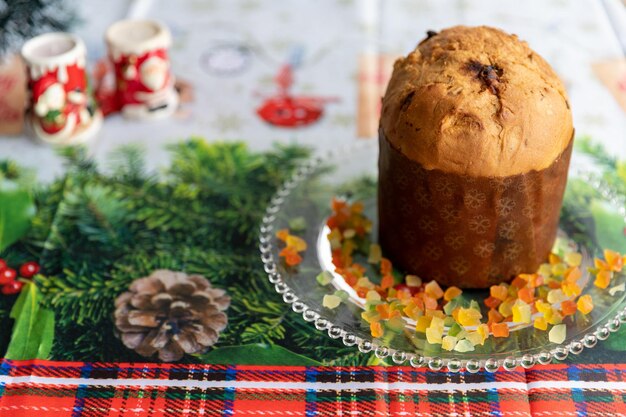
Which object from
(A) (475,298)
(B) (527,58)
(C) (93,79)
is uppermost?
(C) (93,79)

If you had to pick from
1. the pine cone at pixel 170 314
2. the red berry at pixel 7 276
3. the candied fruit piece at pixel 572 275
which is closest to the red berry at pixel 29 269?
the red berry at pixel 7 276

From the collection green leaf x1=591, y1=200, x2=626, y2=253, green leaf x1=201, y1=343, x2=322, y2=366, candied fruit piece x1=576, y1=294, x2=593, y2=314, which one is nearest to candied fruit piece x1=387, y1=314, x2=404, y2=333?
green leaf x1=201, y1=343, x2=322, y2=366

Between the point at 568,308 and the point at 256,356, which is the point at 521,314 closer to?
the point at 568,308

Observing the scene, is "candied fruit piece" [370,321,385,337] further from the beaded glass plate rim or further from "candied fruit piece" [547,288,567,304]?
"candied fruit piece" [547,288,567,304]

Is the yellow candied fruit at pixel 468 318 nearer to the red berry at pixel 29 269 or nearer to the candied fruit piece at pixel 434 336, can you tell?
the candied fruit piece at pixel 434 336

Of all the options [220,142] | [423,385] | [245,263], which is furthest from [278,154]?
[423,385]

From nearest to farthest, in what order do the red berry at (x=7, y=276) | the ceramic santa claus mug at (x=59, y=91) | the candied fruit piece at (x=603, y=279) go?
the candied fruit piece at (x=603, y=279)
the red berry at (x=7, y=276)
the ceramic santa claus mug at (x=59, y=91)

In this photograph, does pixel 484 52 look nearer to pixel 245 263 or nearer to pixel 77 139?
pixel 245 263
